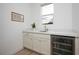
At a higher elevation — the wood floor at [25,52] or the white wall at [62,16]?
the white wall at [62,16]

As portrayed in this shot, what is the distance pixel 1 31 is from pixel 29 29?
394 mm

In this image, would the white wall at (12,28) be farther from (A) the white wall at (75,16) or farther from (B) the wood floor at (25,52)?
(A) the white wall at (75,16)

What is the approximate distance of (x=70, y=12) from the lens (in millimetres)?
1197

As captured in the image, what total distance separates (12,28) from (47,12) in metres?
0.56

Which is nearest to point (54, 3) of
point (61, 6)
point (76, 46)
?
point (61, 6)

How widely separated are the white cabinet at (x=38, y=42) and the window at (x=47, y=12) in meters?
0.22

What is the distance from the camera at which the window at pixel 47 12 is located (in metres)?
1.23

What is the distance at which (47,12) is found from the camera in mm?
1252

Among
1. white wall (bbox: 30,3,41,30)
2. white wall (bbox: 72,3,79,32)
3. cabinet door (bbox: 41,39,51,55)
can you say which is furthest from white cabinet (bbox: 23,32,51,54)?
white wall (bbox: 72,3,79,32)

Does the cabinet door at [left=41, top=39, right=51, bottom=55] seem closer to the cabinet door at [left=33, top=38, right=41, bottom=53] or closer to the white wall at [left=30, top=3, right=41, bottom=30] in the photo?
the cabinet door at [left=33, top=38, right=41, bottom=53]

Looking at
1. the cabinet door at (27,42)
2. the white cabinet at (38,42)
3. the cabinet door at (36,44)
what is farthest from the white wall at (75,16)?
the cabinet door at (27,42)

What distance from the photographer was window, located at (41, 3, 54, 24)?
1.23 m

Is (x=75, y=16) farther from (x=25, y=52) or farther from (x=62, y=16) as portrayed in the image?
(x=25, y=52)
